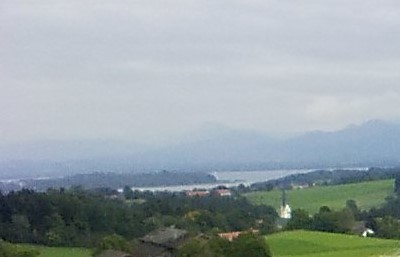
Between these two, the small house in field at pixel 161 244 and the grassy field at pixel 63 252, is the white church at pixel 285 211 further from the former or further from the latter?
the small house in field at pixel 161 244

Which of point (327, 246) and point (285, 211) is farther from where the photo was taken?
point (285, 211)

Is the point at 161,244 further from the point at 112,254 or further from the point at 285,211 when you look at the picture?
the point at 285,211

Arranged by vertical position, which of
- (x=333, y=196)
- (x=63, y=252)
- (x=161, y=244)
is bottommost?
(x=63, y=252)

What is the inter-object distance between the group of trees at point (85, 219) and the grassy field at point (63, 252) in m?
2.03

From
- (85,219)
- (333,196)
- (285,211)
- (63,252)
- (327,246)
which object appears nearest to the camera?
(327,246)

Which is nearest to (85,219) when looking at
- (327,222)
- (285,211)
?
(327,222)

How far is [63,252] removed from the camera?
6138 cm

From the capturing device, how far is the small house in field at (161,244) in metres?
51.5

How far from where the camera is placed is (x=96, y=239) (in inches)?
2586

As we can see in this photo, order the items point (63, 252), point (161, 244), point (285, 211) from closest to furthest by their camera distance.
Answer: point (161, 244)
point (63, 252)
point (285, 211)

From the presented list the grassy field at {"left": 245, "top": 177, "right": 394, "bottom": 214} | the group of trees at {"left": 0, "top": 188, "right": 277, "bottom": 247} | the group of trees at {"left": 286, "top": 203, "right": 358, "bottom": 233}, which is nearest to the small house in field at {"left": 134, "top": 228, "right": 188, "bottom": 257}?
the group of trees at {"left": 0, "top": 188, "right": 277, "bottom": 247}

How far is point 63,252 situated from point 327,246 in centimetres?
1893

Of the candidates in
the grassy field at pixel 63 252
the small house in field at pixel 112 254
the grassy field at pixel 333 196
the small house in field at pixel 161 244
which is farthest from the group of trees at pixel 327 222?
the grassy field at pixel 333 196

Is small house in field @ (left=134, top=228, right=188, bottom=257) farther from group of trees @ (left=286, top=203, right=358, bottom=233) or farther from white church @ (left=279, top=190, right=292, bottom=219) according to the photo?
white church @ (left=279, top=190, right=292, bottom=219)
